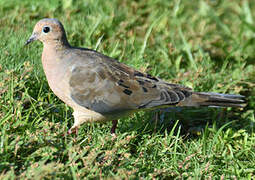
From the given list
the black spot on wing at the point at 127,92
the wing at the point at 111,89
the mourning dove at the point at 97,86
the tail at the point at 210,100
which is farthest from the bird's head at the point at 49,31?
the tail at the point at 210,100

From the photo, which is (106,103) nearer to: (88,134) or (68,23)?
(88,134)

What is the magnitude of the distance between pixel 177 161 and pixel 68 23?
2845 millimetres

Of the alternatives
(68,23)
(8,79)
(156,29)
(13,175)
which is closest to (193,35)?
(156,29)

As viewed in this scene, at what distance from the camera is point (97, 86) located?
14.4 ft

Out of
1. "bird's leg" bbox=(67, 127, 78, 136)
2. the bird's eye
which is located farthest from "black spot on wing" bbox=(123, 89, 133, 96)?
the bird's eye

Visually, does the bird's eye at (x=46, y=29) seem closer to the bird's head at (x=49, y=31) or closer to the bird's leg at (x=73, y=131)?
the bird's head at (x=49, y=31)

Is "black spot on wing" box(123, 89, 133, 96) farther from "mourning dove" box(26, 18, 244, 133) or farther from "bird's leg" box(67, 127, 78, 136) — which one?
"bird's leg" box(67, 127, 78, 136)

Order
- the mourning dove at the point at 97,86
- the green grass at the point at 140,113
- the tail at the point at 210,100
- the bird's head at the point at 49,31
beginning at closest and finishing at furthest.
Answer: the green grass at the point at 140,113
the mourning dove at the point at 97,86
the bird's head at the point at 49,31
the tail at the point at 210,100

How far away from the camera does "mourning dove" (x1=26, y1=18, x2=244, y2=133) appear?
4.32 meters

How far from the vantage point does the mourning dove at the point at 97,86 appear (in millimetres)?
4320

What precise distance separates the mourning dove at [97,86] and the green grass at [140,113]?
0.76ft

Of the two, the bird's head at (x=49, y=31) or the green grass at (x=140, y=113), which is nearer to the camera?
the green grass at (x=140, y=113)

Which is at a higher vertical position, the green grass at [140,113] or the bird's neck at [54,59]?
the bird's neck at [54,59]

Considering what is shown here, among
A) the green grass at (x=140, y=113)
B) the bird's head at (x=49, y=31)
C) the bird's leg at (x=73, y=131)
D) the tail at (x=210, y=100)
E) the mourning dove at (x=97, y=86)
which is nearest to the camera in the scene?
the green grass at (x=140, y=113)
